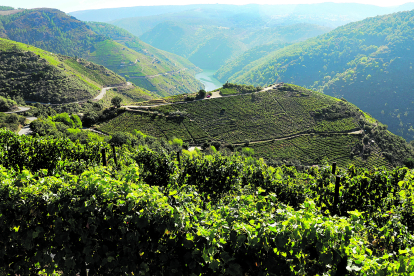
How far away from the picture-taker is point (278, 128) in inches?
3014

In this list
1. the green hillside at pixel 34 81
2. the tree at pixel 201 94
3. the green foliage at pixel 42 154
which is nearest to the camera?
the green foliage at pixel 42 154

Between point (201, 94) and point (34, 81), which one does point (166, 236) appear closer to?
point (201, 94)

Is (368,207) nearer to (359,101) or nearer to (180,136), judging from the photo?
(180,136)

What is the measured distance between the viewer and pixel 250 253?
22.0 ft

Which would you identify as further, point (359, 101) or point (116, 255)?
point (359, 101)

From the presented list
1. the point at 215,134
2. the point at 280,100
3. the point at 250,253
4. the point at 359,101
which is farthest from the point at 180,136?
the point at 359,101

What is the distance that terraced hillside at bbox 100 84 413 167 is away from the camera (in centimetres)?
6550

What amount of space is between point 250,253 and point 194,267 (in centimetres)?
175

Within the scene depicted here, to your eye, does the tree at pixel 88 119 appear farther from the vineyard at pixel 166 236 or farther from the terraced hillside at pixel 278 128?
the vineyard at pixel 166 236

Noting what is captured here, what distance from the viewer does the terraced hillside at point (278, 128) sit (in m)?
65.5

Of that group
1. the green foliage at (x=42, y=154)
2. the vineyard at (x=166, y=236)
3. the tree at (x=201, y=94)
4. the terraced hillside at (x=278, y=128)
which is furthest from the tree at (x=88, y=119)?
the vineyard at (x=166, y=236)

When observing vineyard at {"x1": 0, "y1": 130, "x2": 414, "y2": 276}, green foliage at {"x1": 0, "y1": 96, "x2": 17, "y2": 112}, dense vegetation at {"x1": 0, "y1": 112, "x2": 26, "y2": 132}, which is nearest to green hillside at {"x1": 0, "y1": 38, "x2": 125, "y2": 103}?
green foliage at {"x1": 0, "y1": 96, "x2": 17, "y2": 112}

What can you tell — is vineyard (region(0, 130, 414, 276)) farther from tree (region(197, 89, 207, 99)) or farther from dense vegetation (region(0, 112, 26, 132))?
tree (region(197, 89, 207, 99))

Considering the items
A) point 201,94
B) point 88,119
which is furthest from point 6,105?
point 201,94
